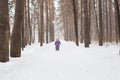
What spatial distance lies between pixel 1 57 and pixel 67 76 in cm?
347

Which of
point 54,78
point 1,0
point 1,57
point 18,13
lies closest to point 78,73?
point 54,78

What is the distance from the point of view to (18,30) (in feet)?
44.5

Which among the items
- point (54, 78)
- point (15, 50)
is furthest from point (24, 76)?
point (15, 50)

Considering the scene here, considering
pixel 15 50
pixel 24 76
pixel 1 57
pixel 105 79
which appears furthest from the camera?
pixel 15 50

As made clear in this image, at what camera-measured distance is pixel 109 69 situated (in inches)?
385

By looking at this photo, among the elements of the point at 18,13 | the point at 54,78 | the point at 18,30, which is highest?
the point at 18,13

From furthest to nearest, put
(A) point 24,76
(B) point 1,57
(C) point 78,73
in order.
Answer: (B) point 1,57, (C) point 78,73, (A) point 24,76

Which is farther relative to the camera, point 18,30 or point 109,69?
point 18,30

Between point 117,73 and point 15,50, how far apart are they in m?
6.56

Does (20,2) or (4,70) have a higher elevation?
(20,2)

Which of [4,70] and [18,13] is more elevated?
[18,13]

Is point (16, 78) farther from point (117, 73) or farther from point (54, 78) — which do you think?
point (117, 73)

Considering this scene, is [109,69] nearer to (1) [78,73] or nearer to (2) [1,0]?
(1) [78,73]

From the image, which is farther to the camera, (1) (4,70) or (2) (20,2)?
(2) (20,2)
